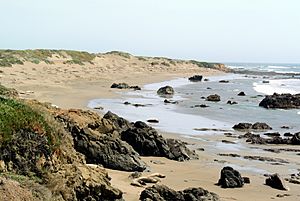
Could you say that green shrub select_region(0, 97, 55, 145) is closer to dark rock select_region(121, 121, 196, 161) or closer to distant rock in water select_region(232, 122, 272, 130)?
dark rock select_region(121, 121, 196, 161)

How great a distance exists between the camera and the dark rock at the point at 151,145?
643 inches

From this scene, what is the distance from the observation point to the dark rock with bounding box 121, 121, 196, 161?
643 inches

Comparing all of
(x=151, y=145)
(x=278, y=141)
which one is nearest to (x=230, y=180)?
(x=151, y=145)

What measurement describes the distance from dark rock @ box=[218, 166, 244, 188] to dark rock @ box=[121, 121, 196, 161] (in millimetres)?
3262

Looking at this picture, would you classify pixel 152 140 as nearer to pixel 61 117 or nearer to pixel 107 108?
pixel 61 117

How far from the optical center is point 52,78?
2083 inches

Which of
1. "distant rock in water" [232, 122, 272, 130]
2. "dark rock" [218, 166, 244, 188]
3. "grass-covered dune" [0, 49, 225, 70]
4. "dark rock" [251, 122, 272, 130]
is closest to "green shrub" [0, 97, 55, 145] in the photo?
"dark rock" [218, 166, 244, 188]

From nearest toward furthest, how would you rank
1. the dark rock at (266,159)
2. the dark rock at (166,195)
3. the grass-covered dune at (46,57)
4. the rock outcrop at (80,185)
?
the rock outcrop at (80,185), the dark rock at (166,195), the dark rock at (266,159), the grass-covered dune at (46,57)

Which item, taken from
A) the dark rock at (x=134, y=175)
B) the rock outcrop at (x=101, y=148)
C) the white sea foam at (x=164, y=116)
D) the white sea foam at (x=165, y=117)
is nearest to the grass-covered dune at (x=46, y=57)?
the white sea foam at (x=164, y=116)

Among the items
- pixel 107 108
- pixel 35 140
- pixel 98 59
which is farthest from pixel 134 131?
pixel 98 59

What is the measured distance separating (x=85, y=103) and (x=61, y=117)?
60.7 ft

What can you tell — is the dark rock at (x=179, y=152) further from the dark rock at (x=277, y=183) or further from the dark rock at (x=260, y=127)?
the dark rock at (x=260, y=127)

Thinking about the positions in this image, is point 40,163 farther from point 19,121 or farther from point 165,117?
point 165,117

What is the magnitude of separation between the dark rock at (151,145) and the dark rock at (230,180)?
3262 mm
